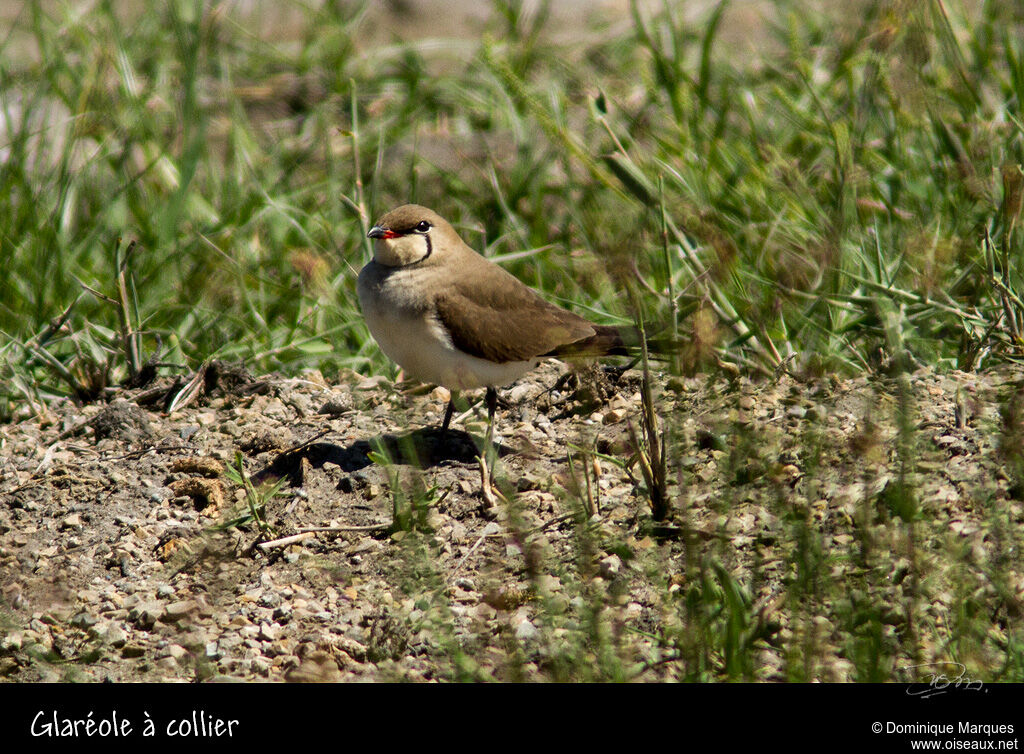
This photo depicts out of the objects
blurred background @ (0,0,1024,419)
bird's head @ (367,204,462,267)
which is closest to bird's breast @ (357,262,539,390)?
bird's head @ (367,204,462,267)

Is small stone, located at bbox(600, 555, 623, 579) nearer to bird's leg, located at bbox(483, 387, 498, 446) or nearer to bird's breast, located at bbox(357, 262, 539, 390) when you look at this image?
bird's leg, located at bbox(483, 387, 498, 446)

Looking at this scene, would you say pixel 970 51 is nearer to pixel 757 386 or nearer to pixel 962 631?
pixel 757 386

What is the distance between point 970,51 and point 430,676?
175 inches

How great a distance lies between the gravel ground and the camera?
2.86 m

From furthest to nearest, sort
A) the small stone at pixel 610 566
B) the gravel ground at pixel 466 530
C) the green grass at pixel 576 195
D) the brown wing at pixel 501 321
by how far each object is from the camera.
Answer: the brown wing at pixel 501 321 < the green grass at pixel 576 195 < the small stone at pixel 610 566 < the gravel ground at pixel 466 530

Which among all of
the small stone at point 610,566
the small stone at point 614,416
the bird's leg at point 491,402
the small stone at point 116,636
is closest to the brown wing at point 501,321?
the bird's leg at point 491,402

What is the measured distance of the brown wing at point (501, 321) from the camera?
4.09m

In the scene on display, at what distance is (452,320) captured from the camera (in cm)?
411

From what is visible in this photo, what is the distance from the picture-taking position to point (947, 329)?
4.19 meters

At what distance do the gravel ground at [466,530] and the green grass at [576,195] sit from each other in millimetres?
69

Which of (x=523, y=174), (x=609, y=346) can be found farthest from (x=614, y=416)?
(x=523, y=174)
